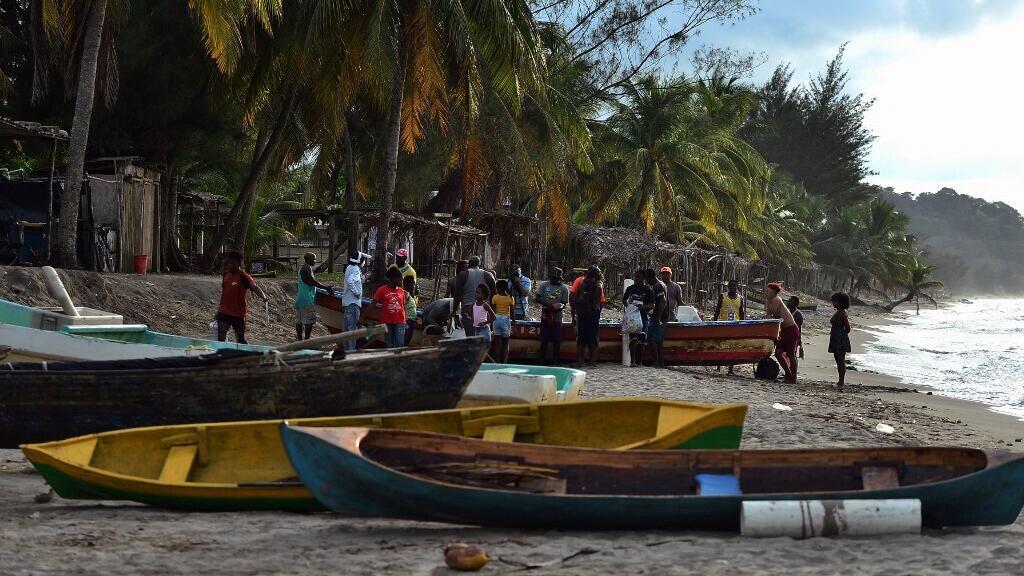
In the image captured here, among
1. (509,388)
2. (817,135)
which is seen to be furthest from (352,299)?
(817,135)

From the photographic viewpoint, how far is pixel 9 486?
6.87 meters

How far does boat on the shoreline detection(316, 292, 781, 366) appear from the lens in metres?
15.4

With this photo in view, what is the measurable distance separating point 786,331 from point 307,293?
7210mm

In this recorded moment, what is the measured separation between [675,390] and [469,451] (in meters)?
7.46

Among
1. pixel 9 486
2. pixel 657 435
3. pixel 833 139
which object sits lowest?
pixel 9 486

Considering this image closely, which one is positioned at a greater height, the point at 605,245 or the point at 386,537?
the point at 605,245

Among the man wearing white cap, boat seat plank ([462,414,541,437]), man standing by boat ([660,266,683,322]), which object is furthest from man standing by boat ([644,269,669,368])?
boat seat plank ([462,414,541,437])

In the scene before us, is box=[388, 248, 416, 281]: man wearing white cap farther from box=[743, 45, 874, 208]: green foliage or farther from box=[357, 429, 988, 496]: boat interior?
box=[743, 45, 874, 208]: green foliage

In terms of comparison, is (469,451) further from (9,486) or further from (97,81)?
(97,81)

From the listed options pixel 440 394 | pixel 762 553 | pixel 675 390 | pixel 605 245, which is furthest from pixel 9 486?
pixel 605 245

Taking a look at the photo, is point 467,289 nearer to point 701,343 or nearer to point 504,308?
point 504,308

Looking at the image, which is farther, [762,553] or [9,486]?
[9,486]

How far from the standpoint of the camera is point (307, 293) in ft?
48.0

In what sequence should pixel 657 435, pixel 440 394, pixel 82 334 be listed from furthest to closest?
pixel 82 334 < pixel 440 394 < pixel 657 435
